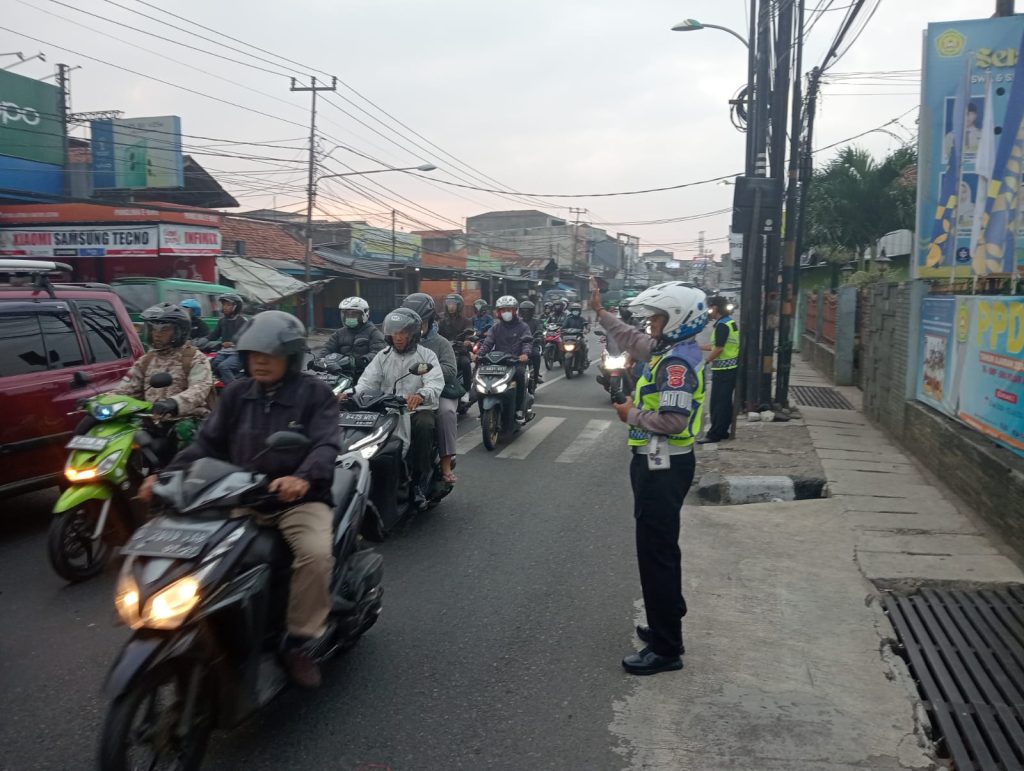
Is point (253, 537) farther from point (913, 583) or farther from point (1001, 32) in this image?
point (1001, 32)

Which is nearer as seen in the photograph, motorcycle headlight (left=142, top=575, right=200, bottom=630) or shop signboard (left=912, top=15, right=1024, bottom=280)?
motorcycle headlight (left=142, top=575, right=200, bottom=630)

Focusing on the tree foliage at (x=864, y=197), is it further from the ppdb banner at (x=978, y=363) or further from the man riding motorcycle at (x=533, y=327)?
the ppdb banner at (x=978, y=363)

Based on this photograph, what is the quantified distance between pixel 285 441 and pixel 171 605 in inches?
28.9

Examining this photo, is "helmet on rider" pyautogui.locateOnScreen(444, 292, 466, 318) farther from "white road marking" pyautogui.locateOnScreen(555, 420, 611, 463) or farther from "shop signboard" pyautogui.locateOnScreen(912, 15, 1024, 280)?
"shop signboard" pyautogui.locateOnScreen(912, 15, 1024, 280)

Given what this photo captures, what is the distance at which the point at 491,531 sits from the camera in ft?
21.1

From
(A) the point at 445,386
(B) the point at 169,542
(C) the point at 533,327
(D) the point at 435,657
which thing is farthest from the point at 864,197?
(B) the point at 169,542

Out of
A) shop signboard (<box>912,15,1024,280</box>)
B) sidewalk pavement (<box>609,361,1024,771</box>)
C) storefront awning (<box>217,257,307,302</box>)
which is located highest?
shop signboard (<box>912,15,1024,280</box>)

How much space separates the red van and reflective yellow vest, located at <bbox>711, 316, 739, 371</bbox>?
6.38 metres

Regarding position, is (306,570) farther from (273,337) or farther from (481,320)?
(481,320)

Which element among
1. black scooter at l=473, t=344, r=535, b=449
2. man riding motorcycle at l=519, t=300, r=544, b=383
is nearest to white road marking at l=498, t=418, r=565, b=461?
black scooter at l=473, t=344, r=535, b=449

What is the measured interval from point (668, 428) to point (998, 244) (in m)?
4.69

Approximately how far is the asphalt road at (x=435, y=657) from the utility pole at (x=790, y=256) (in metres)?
5.76

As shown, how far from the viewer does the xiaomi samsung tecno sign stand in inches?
907

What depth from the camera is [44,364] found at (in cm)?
632
